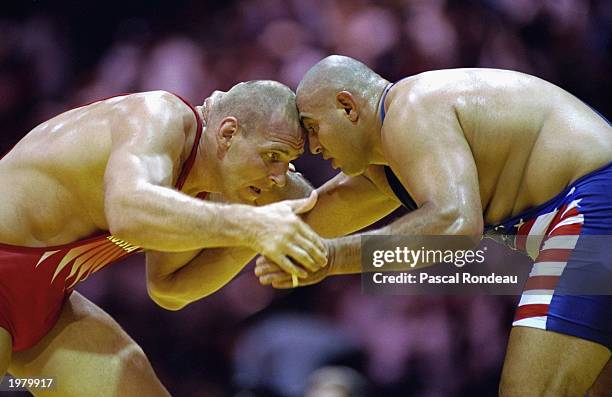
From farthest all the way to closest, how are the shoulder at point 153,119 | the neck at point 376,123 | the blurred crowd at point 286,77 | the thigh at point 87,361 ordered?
1. the blurred crowd at point 286,77
2. the neck at point 376,123
3. the thigh at point 87,361
4. the shoulder at point 153,119

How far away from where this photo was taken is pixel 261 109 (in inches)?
121

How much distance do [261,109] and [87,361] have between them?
3.61 feet

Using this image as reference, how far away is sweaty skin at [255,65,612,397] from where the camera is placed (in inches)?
96.2

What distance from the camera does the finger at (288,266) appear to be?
2473 mm

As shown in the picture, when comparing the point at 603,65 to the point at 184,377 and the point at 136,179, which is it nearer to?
the point at 184,377

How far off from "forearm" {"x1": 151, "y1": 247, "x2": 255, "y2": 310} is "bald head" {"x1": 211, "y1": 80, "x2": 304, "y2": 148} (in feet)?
1.67

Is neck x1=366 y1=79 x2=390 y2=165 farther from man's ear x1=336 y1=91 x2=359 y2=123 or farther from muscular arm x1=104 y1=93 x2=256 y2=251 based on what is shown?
muscular arm x1=104 y1=93 x2=256 y2=251

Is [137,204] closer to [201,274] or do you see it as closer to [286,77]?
[201,274]

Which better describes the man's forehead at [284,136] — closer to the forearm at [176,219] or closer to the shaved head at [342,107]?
the shaved head at [342,107]

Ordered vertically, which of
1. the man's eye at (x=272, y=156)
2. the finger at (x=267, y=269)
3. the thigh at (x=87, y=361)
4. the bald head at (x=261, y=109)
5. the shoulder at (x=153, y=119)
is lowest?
the thigh at (x=87, y=361)

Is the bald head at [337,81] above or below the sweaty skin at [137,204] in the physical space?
above

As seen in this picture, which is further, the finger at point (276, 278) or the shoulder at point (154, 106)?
the shoulder at point (154, 106)

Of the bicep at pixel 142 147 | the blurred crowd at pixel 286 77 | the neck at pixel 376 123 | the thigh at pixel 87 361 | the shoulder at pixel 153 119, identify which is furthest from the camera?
the blurred crowd at pixel 286 77

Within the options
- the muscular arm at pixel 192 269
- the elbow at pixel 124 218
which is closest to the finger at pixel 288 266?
the elbow at pixel 124 218
